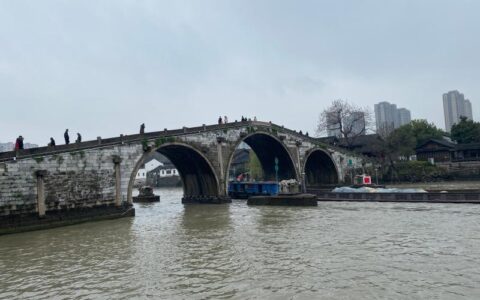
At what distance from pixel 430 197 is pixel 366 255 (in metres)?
18.7

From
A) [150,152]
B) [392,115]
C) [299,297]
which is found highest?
[392,115]

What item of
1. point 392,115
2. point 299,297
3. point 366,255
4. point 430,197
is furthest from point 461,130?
point 392,115

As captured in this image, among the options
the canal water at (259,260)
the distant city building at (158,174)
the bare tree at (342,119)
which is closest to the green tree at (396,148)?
the bare tree at (342,119)

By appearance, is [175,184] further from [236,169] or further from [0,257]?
[0,257]

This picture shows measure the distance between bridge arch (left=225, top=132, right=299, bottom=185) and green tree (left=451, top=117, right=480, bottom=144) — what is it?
112ft

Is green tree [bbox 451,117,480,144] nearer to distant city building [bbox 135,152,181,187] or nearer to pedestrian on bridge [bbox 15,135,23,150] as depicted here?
distant city building [bbox 135,152,181,187]

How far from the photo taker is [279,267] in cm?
1261

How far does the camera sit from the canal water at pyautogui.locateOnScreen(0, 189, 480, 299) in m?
10.4

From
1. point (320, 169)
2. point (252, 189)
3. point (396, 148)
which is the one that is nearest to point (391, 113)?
point (396, 148)

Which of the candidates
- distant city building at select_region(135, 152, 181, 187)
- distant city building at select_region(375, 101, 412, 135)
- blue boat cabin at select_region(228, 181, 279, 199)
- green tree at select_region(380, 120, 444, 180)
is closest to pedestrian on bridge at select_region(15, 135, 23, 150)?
blue boat cabin at select_region(228, 181, 279, 199)

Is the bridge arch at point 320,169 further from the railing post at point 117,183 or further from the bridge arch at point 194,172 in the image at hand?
the railing post at point 117,183

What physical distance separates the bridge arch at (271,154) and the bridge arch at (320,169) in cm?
412

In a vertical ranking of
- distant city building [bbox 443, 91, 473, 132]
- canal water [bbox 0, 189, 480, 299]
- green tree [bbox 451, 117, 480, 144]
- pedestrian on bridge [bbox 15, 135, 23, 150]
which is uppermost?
distant city building [bbox 443, 91, 473, 132]

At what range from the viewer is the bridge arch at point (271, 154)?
48.8 meters
